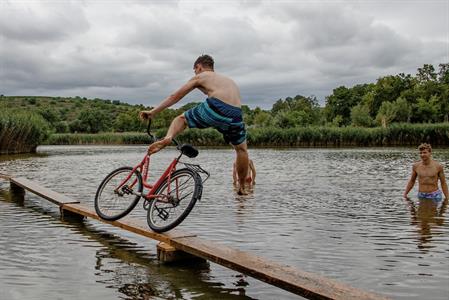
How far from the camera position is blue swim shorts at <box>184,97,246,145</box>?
22.7 ft

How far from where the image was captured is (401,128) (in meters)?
54.7

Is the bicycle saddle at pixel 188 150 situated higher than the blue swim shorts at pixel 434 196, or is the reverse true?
the bicycle saddle at pixel 188 150

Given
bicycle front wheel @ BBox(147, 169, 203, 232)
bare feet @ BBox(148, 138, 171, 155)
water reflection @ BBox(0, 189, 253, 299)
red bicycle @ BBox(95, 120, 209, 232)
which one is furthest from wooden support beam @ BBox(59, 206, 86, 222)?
bare feet @ BBox(148, 138, 171, 155)

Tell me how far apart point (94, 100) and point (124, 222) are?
167987 millimetres

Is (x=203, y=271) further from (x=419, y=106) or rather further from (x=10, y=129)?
(x=419, y=106)

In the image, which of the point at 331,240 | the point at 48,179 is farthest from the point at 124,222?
the point at 48,179

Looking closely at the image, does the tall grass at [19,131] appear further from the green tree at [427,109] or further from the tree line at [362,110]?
the green tree at [427,109]

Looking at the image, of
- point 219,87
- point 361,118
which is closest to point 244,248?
point 219,87

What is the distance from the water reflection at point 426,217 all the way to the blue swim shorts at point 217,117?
10.3 feet

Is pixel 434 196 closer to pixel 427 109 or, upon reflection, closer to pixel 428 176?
pixel 428 176

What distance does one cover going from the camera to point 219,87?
274 inches

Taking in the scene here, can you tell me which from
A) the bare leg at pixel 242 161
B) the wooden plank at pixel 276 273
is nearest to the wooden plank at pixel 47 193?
the bare leg at pixel 242 161

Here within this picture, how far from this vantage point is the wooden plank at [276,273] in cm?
448

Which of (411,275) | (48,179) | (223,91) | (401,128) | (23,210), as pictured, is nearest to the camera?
(411,275)
